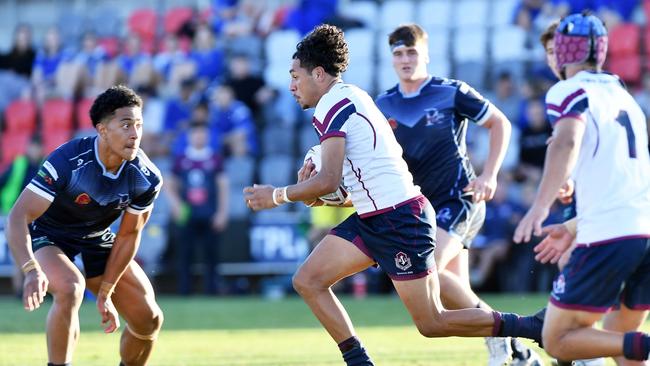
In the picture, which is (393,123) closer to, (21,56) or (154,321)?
(154,321)

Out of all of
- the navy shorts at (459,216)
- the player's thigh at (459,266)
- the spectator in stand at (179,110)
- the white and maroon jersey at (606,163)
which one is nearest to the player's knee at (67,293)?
the navy shorts at (459,216)

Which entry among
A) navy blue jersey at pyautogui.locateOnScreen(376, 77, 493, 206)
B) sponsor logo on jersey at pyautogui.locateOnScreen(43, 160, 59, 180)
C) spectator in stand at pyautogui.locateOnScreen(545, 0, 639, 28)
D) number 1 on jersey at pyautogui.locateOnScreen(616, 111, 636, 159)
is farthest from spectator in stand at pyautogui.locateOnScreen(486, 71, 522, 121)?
number 1 on jersey at pyautogui.locateOnScreen(616, 111, 636, 159)

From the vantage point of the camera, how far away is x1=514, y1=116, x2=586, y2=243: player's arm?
20.1ft

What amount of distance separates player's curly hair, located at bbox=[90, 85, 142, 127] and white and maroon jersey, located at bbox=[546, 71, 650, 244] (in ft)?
9.96

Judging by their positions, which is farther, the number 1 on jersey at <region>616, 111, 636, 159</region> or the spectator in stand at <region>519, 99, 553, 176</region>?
the spectator in stand at <region>519, 99, 553, 176</region>

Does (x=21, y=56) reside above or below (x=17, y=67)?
above

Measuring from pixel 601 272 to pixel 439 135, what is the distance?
2.98 meters

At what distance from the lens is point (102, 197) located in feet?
26.4

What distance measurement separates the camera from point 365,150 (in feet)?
23.8

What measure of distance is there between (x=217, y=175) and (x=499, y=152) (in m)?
9.55

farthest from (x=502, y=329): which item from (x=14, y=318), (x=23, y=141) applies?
(x=23, y=141)

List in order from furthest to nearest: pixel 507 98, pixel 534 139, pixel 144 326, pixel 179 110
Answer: pixel 179 110, pixel 507 98, pixel 534 139, pixel 144 326

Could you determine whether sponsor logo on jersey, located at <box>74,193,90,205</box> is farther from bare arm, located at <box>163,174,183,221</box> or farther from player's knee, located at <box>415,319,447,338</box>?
bare arm, located at <box>163,174,183,221</box>

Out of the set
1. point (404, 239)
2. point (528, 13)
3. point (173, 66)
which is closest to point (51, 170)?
point (404, 239)
